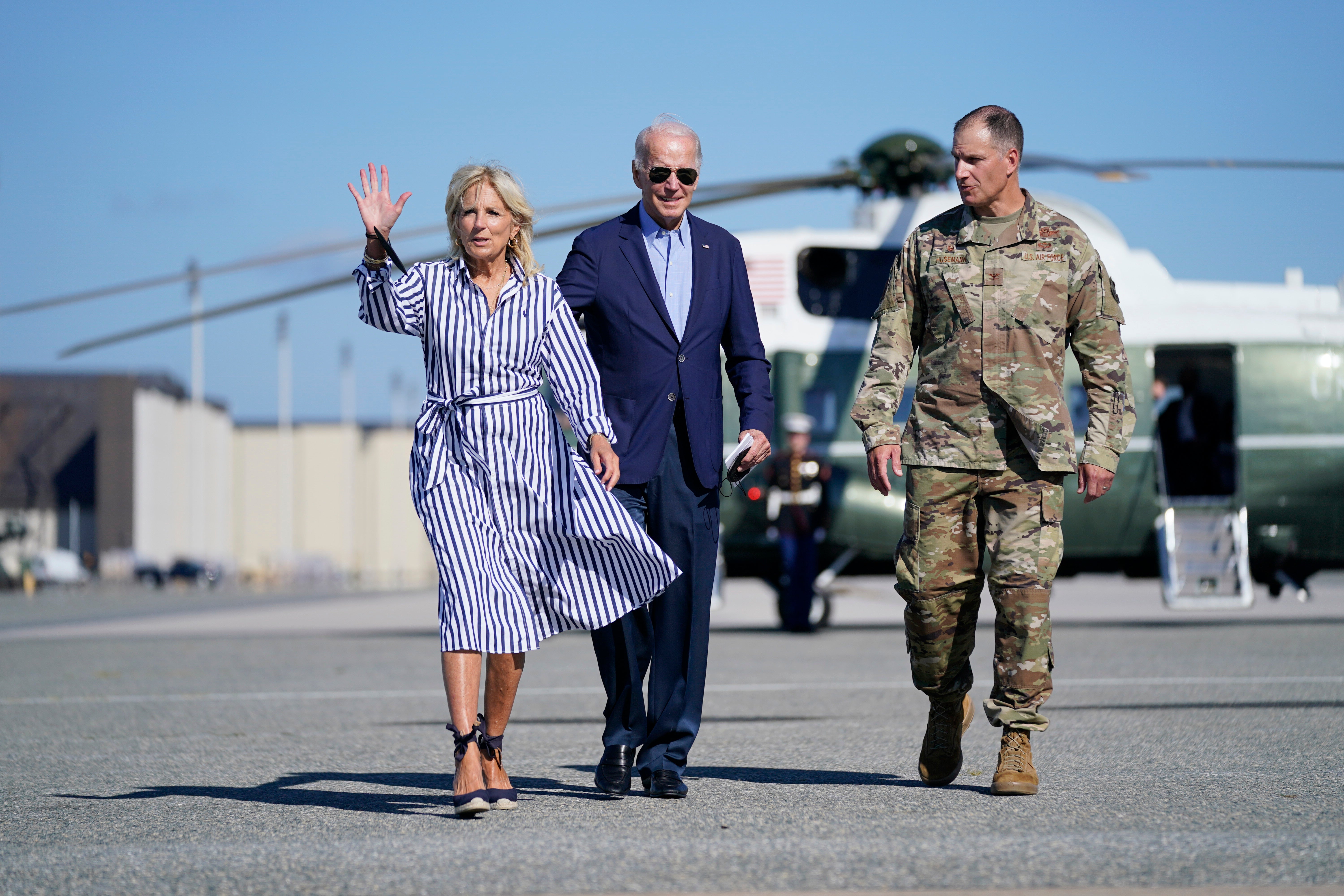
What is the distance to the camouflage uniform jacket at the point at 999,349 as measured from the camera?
15.5ft

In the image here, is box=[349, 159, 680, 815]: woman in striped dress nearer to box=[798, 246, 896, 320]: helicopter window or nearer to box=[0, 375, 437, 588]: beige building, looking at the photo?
box=[798, 246, 896, 320]: helicopter window

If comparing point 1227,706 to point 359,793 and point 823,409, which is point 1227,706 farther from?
point 823,409

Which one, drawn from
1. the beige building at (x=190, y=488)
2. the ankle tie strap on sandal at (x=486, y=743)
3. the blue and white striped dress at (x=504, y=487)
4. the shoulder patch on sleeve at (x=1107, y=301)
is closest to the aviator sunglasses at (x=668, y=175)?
the blue and white striped dress at (x=504, y=487)

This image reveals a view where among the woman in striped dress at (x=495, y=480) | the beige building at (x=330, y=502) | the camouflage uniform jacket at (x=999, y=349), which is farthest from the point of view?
the beige building at (x=330, y=502)

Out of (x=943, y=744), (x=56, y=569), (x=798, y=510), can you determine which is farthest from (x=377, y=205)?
(x=56, y=569)

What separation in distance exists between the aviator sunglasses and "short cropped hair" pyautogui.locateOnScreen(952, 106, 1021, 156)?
0.83 meters

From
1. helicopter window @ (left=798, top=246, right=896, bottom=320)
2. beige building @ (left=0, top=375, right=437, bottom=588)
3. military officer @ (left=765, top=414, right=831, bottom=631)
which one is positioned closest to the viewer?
military officer @ (left=765, top=414, right=831, bottom=631)

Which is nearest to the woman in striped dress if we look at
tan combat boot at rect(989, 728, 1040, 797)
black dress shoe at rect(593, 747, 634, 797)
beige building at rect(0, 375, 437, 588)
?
black dress shoe at rect(593, 747, 634, 797)

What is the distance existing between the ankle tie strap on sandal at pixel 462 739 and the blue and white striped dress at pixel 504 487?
261 millimetres

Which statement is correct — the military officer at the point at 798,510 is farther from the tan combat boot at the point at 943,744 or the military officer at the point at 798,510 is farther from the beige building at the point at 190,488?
the beige building at the point at 190,488

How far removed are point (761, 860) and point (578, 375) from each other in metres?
1.70

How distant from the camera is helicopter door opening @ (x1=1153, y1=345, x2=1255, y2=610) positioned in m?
12.8

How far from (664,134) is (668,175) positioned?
13 cm

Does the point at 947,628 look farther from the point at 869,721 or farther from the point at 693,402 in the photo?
the point at 869,721
